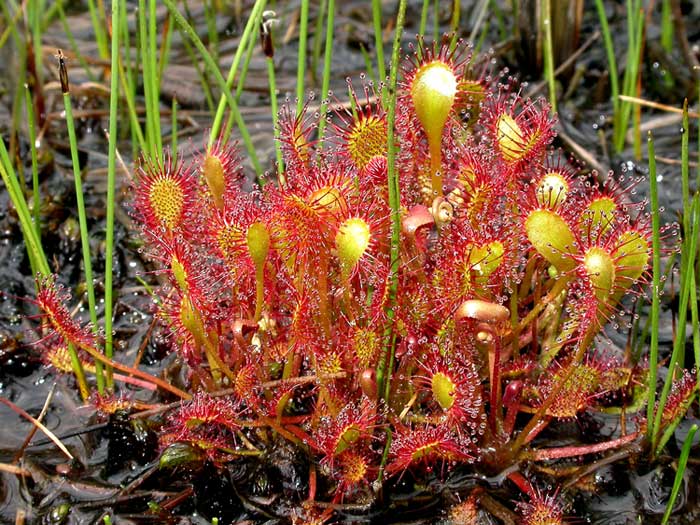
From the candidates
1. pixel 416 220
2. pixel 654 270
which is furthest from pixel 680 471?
pixel 416 220

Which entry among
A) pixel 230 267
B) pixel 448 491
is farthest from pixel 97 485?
pixel 448 491

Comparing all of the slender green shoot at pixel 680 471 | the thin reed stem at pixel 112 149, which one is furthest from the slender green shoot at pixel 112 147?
the slender green shoot at pixel 680 471

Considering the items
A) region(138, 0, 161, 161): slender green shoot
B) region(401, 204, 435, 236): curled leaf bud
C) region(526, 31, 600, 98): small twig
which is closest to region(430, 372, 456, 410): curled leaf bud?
region(401, 204, 435, 236): curled leaf bud

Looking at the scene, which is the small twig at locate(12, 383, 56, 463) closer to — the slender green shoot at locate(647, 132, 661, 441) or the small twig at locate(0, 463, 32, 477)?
the small twig at locate(0, 463, 32, 477)

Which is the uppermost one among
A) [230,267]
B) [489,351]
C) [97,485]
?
[230,267]

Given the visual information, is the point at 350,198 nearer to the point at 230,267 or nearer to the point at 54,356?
the point at 230,267

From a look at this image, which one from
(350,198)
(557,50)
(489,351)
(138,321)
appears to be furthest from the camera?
(557,50)

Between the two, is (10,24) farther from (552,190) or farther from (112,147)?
(552,190)
